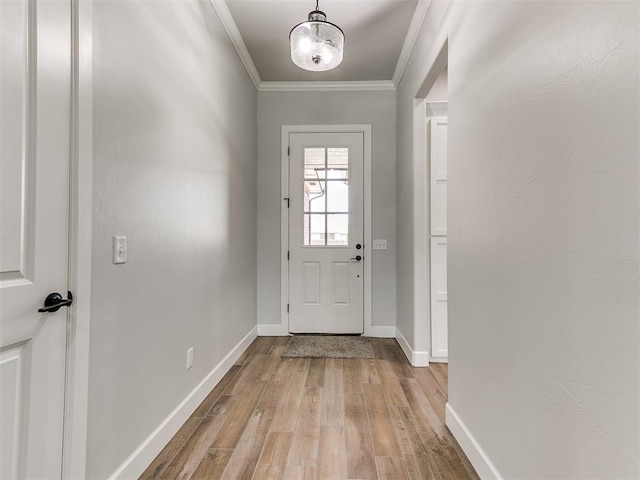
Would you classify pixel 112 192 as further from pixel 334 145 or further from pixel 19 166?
pixel 334 145

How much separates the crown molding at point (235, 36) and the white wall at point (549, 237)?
171cm

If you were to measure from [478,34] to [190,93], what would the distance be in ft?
5.33

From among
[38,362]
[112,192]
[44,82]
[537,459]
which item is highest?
[44,82]

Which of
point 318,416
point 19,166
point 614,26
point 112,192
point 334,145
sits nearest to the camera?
point 614,26

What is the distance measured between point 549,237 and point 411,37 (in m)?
2.47

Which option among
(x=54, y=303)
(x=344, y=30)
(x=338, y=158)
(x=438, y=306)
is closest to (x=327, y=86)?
(x=338, y=158)

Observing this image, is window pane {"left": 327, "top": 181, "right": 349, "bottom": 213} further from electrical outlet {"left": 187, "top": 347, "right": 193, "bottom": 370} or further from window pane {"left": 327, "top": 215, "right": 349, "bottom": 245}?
electrical outlet {"left": 187, "top": 347, "right": 193, "bottom": 370}

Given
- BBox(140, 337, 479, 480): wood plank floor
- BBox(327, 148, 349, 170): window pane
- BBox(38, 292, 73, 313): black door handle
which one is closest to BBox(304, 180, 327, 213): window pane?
BBox(327, 148, 349, 170): window pane

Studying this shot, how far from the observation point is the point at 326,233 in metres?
3.82

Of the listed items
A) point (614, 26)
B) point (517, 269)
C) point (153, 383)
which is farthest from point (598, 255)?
point (153, 383)

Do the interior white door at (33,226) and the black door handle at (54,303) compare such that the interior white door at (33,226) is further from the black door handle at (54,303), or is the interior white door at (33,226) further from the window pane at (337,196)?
the window pane at (337,196)

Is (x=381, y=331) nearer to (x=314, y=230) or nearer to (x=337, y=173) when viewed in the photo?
(x=314, y=230)

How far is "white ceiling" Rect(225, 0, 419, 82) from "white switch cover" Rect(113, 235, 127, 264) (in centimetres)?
210

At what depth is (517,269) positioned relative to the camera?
1.24 metres
